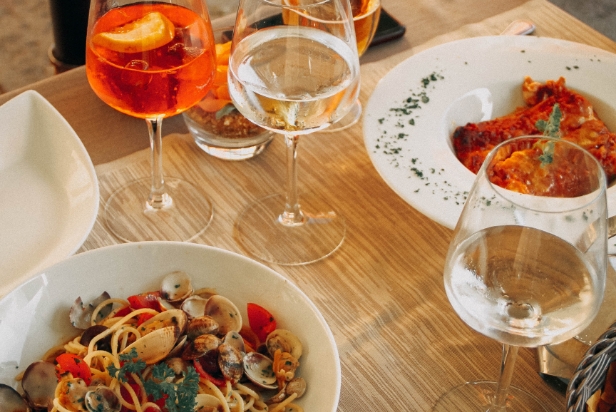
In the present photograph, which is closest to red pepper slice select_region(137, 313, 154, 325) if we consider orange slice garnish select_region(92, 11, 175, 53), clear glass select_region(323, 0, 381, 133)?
orange slice garnish select_region(92, 11, 175, 53)

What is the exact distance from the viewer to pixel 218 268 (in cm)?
96

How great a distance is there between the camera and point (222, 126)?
1271mm

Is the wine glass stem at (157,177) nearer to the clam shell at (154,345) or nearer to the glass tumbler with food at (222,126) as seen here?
the glass tumbler with food at (222,126)

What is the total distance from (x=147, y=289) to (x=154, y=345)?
0.14 metres

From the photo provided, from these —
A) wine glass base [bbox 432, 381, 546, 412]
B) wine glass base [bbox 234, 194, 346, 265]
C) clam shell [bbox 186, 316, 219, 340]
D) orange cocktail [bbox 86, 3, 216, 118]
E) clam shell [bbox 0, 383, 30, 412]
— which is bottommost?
wine glass base [bbox 234, 194, 346, 265]

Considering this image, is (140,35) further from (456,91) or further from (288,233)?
(456,91)

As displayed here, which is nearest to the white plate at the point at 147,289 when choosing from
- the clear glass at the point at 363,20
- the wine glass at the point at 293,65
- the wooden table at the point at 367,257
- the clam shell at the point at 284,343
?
the clam shell at the point at 284,343

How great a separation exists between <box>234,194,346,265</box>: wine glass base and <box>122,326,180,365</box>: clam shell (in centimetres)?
31

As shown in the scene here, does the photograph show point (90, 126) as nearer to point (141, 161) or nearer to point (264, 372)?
point (141, 161)

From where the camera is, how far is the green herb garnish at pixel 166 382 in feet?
2.50

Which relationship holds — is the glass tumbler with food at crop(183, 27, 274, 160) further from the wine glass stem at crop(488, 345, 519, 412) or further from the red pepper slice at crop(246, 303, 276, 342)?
the wine glass stem at crop(488, 345, 519, 412)

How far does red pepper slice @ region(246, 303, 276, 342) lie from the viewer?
0.92 m

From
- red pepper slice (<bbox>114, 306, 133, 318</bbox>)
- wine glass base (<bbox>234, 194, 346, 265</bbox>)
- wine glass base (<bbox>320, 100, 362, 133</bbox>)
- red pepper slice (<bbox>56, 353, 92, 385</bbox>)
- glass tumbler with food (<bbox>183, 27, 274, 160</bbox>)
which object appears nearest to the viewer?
red pepper slice (<bbox>56, 353, 92, 385</bbox>)

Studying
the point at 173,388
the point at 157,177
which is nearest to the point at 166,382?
the point at 173,388
